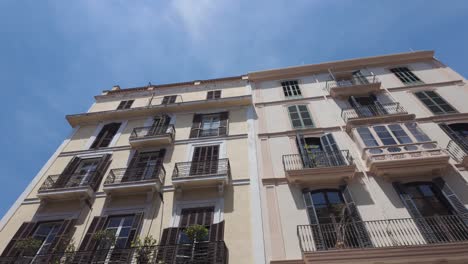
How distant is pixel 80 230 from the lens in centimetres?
944

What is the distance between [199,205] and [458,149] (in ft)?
32.5

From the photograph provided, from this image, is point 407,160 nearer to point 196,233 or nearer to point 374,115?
point 374,115

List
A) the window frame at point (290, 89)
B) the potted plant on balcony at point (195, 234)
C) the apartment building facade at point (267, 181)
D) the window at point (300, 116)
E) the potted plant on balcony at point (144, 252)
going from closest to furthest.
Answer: the potted plant on balcony at point (144, 252) → the potted plant on balcony at point (195, 234) → the apartment building facade at point (267, 181) → the window at point (300, 116) → the window frame at point (290, 89)

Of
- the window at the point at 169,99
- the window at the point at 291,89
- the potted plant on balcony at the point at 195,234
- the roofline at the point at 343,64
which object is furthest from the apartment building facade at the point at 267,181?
the roofline at the point at 343,64

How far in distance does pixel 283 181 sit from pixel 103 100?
45.1 ft

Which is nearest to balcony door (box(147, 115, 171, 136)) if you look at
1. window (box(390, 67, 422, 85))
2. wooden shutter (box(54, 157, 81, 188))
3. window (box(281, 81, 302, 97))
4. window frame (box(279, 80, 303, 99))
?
wooden shutter (box(54, 157, 81, 188))

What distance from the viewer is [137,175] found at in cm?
1122

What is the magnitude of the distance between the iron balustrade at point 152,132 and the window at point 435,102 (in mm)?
12605

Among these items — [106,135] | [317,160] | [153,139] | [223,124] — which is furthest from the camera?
[106,135]

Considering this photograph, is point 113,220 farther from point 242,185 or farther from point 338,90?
point 338,90

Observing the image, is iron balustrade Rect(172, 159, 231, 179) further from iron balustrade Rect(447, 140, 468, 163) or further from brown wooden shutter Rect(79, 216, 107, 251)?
iron balustrade Rect(447, 140, 468, 163)

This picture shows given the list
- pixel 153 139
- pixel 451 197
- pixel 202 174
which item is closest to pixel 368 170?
pixel 451 197

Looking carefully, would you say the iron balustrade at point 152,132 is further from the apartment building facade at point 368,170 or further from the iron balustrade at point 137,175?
the apartment building facade at point 368,170

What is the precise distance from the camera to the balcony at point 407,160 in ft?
30.7
